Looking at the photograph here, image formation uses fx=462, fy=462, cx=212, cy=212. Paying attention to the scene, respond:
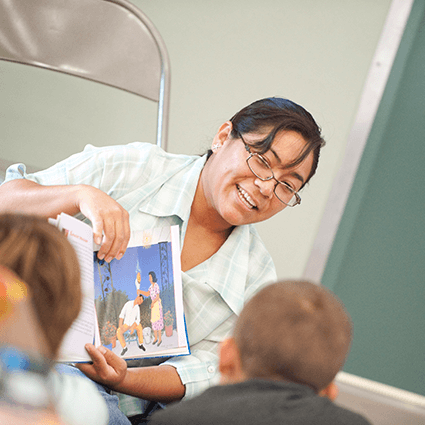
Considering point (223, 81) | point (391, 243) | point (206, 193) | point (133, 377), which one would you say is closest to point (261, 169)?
point (206, 193)

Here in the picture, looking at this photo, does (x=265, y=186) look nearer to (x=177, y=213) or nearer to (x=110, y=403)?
(x=177, y=213)

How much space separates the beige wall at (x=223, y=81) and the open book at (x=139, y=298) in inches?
29.8

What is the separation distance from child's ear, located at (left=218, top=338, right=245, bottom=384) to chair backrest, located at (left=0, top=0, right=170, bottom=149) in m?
0.65

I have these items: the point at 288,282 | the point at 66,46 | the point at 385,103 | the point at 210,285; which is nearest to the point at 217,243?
the point at 210,285

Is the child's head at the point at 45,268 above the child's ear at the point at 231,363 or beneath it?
above

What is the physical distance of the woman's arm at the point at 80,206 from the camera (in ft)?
2.08

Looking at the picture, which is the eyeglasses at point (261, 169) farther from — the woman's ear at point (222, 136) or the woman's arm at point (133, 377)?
the woman's arm at point (133, 377)

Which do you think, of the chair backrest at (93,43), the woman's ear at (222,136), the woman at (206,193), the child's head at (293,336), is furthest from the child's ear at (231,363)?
the chair backrest at (93,43)

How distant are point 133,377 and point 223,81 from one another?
0.97 metres

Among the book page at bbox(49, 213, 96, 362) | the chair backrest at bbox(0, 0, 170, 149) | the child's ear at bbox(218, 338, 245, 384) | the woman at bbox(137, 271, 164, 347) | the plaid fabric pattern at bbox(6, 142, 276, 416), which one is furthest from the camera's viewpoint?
the chair backrest at bbox(0, 0, 170, 149)

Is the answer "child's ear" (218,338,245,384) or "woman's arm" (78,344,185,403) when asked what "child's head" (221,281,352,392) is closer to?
"child's ear" (218,338,245,384)

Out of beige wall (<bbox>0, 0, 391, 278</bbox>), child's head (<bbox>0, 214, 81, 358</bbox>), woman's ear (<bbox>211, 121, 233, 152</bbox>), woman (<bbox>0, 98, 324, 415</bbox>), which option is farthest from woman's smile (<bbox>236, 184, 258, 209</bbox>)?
beige wall (<bbox>0, 0, 391, 278</bbox>)

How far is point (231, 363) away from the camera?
0.43 m

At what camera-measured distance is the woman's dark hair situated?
2.44 ft
